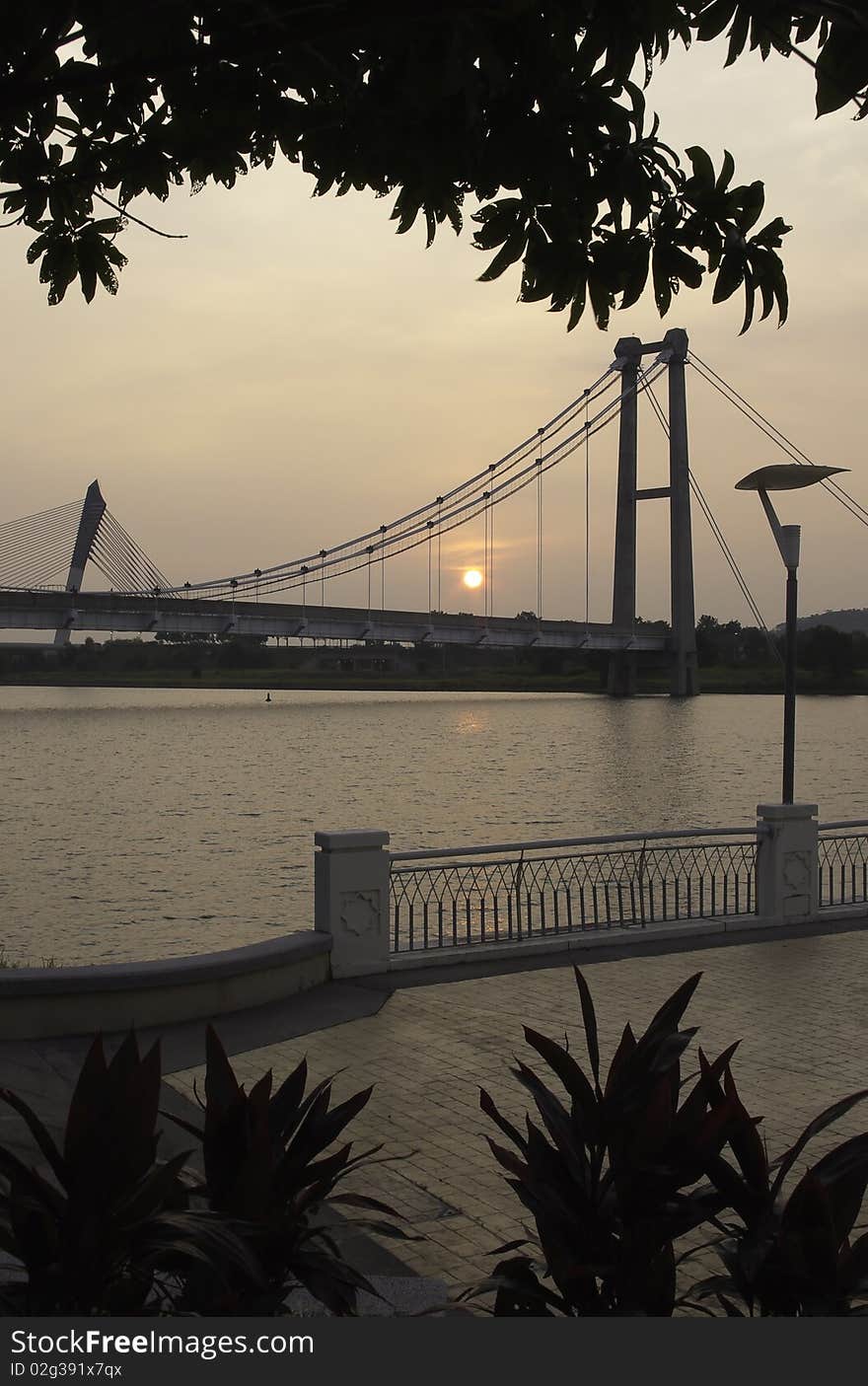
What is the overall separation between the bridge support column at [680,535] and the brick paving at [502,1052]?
56633 mm

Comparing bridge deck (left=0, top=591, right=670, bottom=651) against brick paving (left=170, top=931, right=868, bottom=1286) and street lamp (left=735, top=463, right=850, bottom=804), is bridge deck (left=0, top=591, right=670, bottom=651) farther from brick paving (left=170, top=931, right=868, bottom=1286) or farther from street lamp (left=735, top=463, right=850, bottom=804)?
brick paving (left=170, top=931, right=868, bottom=1286)

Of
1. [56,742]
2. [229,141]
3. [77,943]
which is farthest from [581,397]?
[229,141]

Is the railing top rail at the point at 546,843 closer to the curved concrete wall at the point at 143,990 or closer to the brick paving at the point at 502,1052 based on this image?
the brick paving at the point at 502,1052

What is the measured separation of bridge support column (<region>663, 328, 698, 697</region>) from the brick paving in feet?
186

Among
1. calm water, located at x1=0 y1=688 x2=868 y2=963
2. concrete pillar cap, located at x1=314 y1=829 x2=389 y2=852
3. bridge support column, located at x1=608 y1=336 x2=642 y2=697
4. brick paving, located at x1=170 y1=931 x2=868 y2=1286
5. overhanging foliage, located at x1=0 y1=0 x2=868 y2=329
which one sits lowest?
calm water, located at x1=0 y1=688 x2=868 y2=963

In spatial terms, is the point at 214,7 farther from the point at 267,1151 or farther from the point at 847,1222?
the point at 847,1222

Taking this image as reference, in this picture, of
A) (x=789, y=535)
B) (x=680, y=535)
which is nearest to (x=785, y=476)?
(x=789, y=535)

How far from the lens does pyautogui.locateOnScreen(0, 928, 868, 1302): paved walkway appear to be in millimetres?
5023

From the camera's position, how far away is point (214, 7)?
295cm

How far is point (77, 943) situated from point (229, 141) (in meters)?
15.8

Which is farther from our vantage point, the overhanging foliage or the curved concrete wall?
the curved concrete wall

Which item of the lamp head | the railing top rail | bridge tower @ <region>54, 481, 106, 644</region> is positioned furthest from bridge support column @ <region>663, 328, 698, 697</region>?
the railing top rail

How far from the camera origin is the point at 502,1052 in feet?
22.7

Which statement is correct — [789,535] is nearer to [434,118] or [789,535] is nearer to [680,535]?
[434,118]
